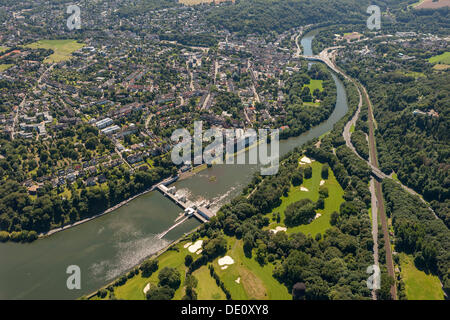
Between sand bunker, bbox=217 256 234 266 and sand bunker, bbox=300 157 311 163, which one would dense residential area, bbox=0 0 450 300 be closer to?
sand bunker, bbox=217 256 234 266

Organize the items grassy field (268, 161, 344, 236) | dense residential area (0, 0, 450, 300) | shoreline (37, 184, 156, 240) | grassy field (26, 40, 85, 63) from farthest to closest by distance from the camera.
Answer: grassy field (26, 40, 85, 63) → grassy field (268, 161, 344, 236) → shoreline (37, 184, 156, 240) → dense residential area (0, 0, 450, 300)

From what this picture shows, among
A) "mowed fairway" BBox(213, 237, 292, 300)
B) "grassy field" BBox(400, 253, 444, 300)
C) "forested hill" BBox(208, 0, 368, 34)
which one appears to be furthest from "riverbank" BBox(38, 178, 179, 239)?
"forested hill" BBox(208, 0, 368, 34)

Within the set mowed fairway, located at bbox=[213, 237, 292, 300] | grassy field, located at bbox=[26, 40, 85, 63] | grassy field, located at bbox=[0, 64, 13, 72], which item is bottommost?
mowed fairway, located at bbox=[213, 237, 292, 300]

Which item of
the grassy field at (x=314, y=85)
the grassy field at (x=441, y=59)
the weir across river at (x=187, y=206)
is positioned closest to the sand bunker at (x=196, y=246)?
the weir across river at (x=187, y=206)

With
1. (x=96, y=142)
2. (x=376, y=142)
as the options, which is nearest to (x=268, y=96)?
(x=376, y=142)

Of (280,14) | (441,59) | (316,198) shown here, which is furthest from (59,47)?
(441,59)

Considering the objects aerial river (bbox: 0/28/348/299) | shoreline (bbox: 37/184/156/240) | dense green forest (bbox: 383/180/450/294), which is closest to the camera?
aerial river (bbox: 0/28/348/299)

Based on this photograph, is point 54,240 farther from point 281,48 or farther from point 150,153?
point 281,48

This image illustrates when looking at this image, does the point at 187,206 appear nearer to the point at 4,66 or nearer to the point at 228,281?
the point at 228,281
